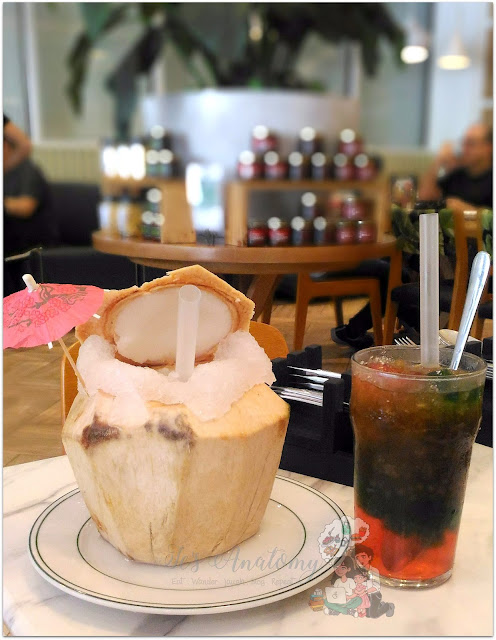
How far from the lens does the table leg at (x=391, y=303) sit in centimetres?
58

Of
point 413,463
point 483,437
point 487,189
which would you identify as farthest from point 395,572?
point 487,189

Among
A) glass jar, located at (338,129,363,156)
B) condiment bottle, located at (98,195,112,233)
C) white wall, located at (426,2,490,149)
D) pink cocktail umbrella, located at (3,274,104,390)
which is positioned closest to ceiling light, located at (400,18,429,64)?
white wall, located at (426,2,490,149)

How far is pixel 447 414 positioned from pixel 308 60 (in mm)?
407

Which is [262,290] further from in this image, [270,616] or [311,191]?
[270,616]

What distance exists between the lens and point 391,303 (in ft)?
1.93

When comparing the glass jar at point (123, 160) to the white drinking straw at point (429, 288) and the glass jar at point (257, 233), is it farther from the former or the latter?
the white drinking straw at point (429, 288)

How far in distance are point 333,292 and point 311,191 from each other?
102 millimetres

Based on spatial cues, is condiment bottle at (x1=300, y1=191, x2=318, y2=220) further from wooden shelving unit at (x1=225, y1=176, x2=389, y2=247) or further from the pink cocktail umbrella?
the pink cocktail umbrella

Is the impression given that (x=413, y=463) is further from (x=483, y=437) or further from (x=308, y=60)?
(x=308, y=60)

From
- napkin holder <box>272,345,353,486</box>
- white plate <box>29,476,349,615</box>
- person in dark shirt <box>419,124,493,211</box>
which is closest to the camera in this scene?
white plate <box>29,476,349,615</box>

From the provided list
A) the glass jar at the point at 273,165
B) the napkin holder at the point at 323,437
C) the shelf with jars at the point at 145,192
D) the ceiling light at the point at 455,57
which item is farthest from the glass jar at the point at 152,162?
the ceiling light at the point at 455,57

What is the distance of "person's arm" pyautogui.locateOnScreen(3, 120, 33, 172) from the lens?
57cm

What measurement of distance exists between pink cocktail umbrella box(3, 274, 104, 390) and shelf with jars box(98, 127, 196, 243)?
23 cm

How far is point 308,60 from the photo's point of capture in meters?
0.57
